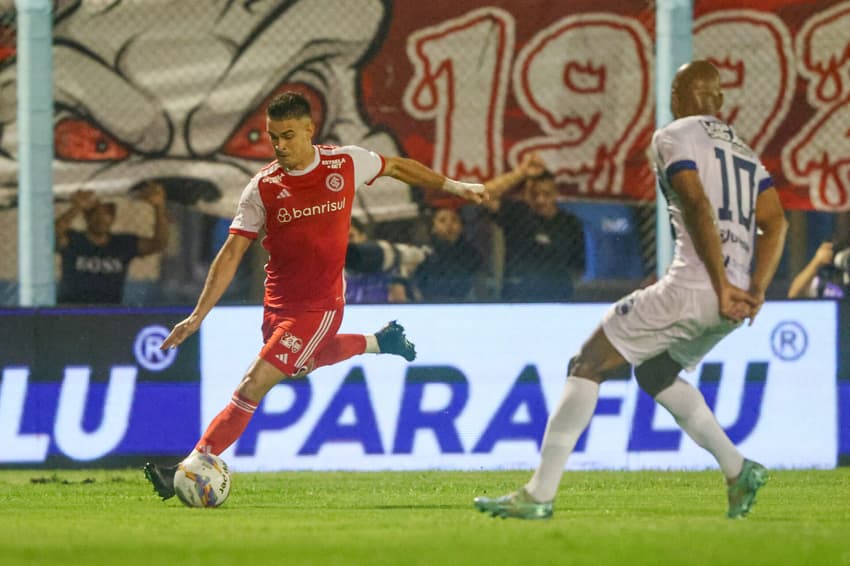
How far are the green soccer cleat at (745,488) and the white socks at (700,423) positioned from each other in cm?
4

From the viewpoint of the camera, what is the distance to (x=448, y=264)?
1198cm

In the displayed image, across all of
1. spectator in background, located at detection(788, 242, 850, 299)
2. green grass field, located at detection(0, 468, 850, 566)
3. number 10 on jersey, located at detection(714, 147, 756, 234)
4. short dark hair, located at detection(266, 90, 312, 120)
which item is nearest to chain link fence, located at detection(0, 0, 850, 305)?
spectator in background, located at detection(788, 242, 850, 299)

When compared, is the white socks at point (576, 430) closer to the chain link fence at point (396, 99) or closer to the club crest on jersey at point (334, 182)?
the club crest on jersey at point (334, 182)

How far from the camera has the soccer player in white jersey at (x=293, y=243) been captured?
8.62 metres

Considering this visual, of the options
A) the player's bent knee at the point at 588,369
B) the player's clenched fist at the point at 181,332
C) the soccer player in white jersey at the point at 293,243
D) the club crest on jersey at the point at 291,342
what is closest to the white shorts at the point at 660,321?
the player's bent knee at the point at 588,369

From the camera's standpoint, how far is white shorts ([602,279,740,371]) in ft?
23.8

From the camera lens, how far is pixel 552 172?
12156 millimetres

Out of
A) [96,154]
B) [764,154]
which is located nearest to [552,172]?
[764,154]

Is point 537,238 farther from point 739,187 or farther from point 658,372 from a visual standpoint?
point 739,187

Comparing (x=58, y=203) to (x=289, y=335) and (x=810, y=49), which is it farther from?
(x=810, y=49)

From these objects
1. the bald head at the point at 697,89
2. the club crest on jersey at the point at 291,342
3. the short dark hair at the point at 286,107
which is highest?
the bald head at the point at 697,89

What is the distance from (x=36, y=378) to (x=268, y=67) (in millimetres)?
2641

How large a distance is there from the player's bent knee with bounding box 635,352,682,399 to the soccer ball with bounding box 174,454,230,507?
2134 mm

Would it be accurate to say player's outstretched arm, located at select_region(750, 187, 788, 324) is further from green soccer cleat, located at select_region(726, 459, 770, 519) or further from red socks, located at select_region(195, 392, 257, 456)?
red socks, located at select_region(195, 392, 257, 456)
